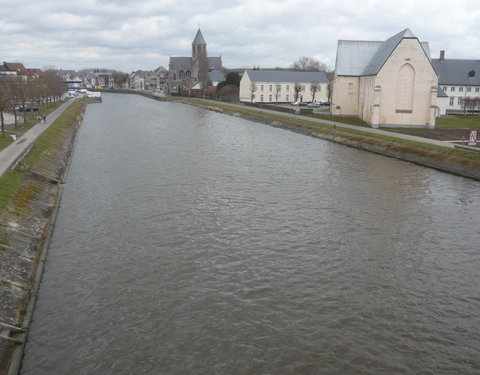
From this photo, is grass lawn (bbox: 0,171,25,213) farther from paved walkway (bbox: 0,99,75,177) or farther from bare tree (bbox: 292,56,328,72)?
bare tree (bbox: 292,56,328,72)

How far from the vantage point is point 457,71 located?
8388cm

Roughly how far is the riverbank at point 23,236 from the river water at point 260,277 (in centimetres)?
45

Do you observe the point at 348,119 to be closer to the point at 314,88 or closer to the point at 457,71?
the point at 457,71

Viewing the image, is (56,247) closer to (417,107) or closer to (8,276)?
(8,276)

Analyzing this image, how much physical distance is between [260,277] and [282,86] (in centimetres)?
10057

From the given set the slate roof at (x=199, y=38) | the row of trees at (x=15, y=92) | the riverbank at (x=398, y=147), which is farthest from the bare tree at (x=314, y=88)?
the slate roof at (x=199, y=38)

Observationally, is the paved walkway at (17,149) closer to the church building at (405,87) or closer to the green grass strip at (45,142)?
the green grass strip at (45,142)

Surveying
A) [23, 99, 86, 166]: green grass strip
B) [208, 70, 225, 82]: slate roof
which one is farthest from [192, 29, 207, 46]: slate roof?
[23, 99, 86, 166]: green grass strip

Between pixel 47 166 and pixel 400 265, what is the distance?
912 inches

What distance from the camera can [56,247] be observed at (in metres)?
18.1

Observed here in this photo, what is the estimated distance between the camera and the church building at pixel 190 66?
158913 mm

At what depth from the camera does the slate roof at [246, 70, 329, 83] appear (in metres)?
110

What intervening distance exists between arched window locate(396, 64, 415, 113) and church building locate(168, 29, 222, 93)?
3873 inches

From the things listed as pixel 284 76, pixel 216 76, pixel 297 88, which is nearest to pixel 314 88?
pixel 297 88
